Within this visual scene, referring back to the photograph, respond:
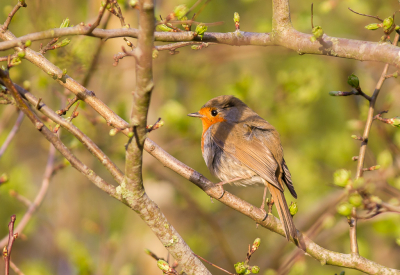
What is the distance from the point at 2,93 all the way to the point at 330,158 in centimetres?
590

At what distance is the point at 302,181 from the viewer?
6.60m

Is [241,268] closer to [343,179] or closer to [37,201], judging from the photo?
[343,179]

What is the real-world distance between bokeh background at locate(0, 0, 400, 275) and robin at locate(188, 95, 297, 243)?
2.99 feet

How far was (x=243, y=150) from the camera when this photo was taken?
414cm

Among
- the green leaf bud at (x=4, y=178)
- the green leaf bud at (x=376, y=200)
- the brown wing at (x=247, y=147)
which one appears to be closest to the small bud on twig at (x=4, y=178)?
the green leaf bud at (x=4, y=178)

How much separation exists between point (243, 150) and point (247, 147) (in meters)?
0.05

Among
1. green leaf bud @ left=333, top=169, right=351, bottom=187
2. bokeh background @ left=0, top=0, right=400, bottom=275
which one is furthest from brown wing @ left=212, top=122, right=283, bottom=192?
green leaf bud @ left=333, top=169, right=351, bottom=187

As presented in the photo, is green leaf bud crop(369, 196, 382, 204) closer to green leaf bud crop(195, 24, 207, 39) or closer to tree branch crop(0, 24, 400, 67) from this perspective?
tree branch crop(0, 24, 400, 67)

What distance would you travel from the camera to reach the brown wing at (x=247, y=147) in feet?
12.7

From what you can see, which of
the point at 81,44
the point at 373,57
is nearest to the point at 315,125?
the point at 81,44

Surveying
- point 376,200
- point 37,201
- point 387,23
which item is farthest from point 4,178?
point 387,23

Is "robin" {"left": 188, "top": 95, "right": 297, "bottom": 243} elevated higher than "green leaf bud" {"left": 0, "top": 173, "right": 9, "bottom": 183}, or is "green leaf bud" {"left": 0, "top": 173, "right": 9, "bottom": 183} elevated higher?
"robin" {"left": 188, "top": 95, "right": 297, "bottom": 243}

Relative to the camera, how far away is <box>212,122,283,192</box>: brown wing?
388cm

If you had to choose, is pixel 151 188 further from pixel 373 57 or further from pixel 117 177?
pixel 373 57
